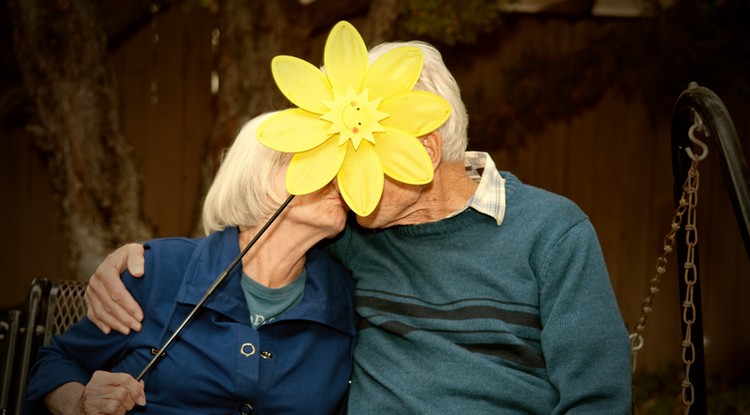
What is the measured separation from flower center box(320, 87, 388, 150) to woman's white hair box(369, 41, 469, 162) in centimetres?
20

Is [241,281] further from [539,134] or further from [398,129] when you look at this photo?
[539,134]

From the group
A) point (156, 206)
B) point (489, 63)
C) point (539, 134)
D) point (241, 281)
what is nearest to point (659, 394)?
point (539, 134)

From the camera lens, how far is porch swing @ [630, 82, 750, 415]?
1.52 metres

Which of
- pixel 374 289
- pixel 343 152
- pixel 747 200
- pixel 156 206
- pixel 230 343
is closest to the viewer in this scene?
pixel 747 200

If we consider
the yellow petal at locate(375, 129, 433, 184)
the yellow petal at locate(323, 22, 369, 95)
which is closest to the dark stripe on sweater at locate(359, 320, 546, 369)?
the yellow petal at locate(375, 129, 433, 184)

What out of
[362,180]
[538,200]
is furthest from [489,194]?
[362,180]

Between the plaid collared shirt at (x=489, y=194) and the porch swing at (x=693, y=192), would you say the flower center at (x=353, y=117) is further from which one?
the porch swing at (x=693, y=192)

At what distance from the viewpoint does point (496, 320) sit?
181cm

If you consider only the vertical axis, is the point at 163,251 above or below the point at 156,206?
above

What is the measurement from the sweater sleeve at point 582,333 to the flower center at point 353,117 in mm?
506

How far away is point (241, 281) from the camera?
1955 millimetres

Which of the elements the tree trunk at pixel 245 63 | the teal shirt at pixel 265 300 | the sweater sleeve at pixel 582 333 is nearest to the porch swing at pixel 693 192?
the sweater sleeve at pixel 582 333

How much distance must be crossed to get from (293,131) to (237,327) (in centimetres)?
52

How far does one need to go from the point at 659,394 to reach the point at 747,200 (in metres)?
3.71
